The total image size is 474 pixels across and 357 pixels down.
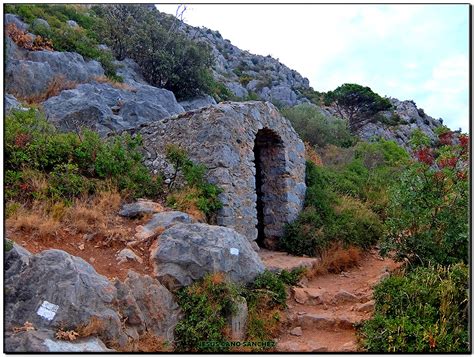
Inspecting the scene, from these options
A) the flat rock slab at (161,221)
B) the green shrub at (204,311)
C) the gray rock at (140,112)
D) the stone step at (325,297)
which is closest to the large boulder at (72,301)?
the green shrub at (204,311)

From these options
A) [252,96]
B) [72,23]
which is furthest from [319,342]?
[252,96]

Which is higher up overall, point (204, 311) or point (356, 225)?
point (356, 225)

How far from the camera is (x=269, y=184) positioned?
1100cm

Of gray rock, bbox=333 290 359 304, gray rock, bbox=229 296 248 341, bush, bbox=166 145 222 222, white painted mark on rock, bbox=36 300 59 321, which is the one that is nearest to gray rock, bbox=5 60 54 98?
bush, bbox=166 145 222 222

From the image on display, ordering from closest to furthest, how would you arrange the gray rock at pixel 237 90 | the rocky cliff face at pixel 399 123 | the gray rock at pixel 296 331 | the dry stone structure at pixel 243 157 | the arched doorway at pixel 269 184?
the gray rock at pixel 296 331 < the dry stone structure at pixel 243 157 < the arched doorway at pixel 269 184 < the gray rock at pixel 237 90 < the rocky cliff face at pixel 399 123

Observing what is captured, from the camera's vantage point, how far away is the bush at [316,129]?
18984mm

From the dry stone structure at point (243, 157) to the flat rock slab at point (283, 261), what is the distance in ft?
1.95

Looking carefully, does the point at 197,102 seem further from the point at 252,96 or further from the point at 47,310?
the point at 47,310

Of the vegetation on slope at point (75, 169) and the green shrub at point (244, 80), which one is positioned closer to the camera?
the vegetation on slope at point (75, 169)

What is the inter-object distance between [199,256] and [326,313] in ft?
7.43

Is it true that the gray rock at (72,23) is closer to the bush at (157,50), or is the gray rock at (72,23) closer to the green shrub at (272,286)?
the bush at (157,50)

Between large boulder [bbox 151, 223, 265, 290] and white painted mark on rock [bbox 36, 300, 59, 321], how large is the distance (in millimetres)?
1592

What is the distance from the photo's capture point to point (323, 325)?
21.6 feet

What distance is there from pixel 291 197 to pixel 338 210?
1.21 m
